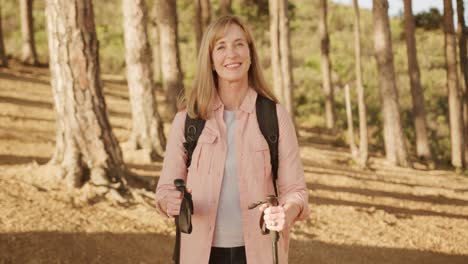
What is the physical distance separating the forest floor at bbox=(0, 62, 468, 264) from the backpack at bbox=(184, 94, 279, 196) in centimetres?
374

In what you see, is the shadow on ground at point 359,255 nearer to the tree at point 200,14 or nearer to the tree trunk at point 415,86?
the tree trunk at point 415,86

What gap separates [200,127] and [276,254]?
66cm

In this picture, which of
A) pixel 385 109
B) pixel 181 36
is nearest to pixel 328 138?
pixel 385 109

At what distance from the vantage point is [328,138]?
2028 cm

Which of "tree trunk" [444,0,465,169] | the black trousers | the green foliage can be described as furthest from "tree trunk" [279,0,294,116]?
the black trousers

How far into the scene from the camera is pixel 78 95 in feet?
22.3

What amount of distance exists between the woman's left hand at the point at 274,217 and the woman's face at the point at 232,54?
Answer: 2.19ft

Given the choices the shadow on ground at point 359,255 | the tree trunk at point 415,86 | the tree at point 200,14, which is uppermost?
the tree at point 200,14

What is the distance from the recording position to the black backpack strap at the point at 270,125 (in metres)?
2.47

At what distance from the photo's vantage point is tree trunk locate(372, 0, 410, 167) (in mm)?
15484

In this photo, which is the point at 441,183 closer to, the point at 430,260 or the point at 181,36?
the point at 430,260

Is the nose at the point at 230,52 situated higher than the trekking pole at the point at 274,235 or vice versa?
the nose at the point at 230,52

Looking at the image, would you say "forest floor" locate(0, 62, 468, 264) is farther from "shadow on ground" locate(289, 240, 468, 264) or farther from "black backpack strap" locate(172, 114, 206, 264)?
"black backpack strap" locate(172, 114, 206, 264)

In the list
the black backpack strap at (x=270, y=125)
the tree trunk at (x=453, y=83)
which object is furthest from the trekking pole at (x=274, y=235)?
the tree trunk at (x=453, y=83)
